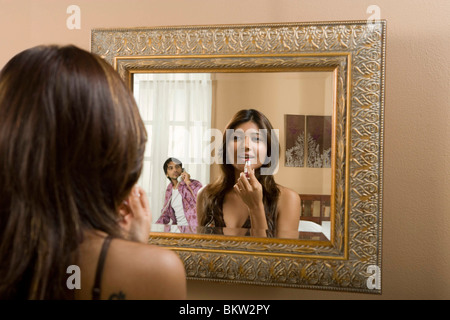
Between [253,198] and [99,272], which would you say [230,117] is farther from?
[99,272]

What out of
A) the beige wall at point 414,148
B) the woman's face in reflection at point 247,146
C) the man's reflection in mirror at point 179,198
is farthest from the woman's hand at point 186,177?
the beige wall at point 414,148

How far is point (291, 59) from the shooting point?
1.13m

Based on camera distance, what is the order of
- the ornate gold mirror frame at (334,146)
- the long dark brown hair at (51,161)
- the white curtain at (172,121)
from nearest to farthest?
the long dark brown hair at (51,161)
the ornate gold mirror frame at (334,146)
the white curtain at (172,121)

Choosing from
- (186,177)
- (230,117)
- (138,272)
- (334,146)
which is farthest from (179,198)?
(138,272)

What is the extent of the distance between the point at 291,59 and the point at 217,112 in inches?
9.7

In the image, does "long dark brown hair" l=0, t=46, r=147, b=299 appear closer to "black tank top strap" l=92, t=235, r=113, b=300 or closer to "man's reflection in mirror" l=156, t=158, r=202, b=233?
"black tank top strap" l=92, t=235, r=113, b=300

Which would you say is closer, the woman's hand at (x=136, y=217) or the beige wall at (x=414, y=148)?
the woman's hand at (x=136, y=217)

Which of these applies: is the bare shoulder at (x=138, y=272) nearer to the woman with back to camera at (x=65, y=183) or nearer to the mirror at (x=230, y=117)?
the woman with back to camera at (x=65, y=183)

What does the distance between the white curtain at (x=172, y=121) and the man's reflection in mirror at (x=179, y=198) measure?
1 centimetres

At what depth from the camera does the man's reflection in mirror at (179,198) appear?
46.9 inches

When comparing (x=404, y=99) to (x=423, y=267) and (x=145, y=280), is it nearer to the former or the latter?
(x=423, y=267)

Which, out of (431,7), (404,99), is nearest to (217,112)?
(404,99)

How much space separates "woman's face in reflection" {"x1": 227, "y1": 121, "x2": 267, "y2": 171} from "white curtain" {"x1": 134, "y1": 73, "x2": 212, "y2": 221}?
80 millimetres

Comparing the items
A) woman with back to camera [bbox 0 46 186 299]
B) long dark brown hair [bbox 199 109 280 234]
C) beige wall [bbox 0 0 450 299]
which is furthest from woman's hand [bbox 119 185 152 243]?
beige wall [bbox 0 0 450 299]
